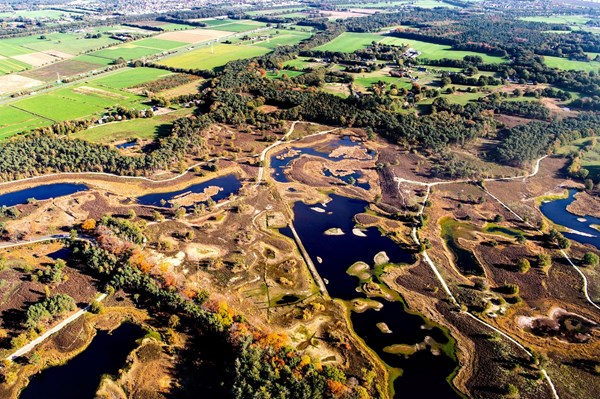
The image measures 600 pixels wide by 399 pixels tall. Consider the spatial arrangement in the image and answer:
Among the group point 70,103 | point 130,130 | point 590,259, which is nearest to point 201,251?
point 130,130

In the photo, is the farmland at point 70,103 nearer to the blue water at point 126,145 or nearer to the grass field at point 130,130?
the grass field at point 130,130

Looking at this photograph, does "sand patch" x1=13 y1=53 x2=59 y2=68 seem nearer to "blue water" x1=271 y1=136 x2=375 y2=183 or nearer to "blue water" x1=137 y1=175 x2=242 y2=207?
"blue water" x1=137 y1=175 x2=242 y2=207

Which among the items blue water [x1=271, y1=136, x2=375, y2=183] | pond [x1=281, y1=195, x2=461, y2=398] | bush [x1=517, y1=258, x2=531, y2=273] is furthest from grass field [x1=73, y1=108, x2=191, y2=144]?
bush [x1=517, y1=258, x2=531, y2=273]

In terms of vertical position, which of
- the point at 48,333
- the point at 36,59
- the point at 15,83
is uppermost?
the point at 36,59

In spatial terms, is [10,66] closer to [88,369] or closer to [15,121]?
[15,121]

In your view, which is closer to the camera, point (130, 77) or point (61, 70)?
point (130, 77)

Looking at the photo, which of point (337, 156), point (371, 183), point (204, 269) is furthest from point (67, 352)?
point (337, 156)

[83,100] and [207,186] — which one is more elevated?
[83,100]
